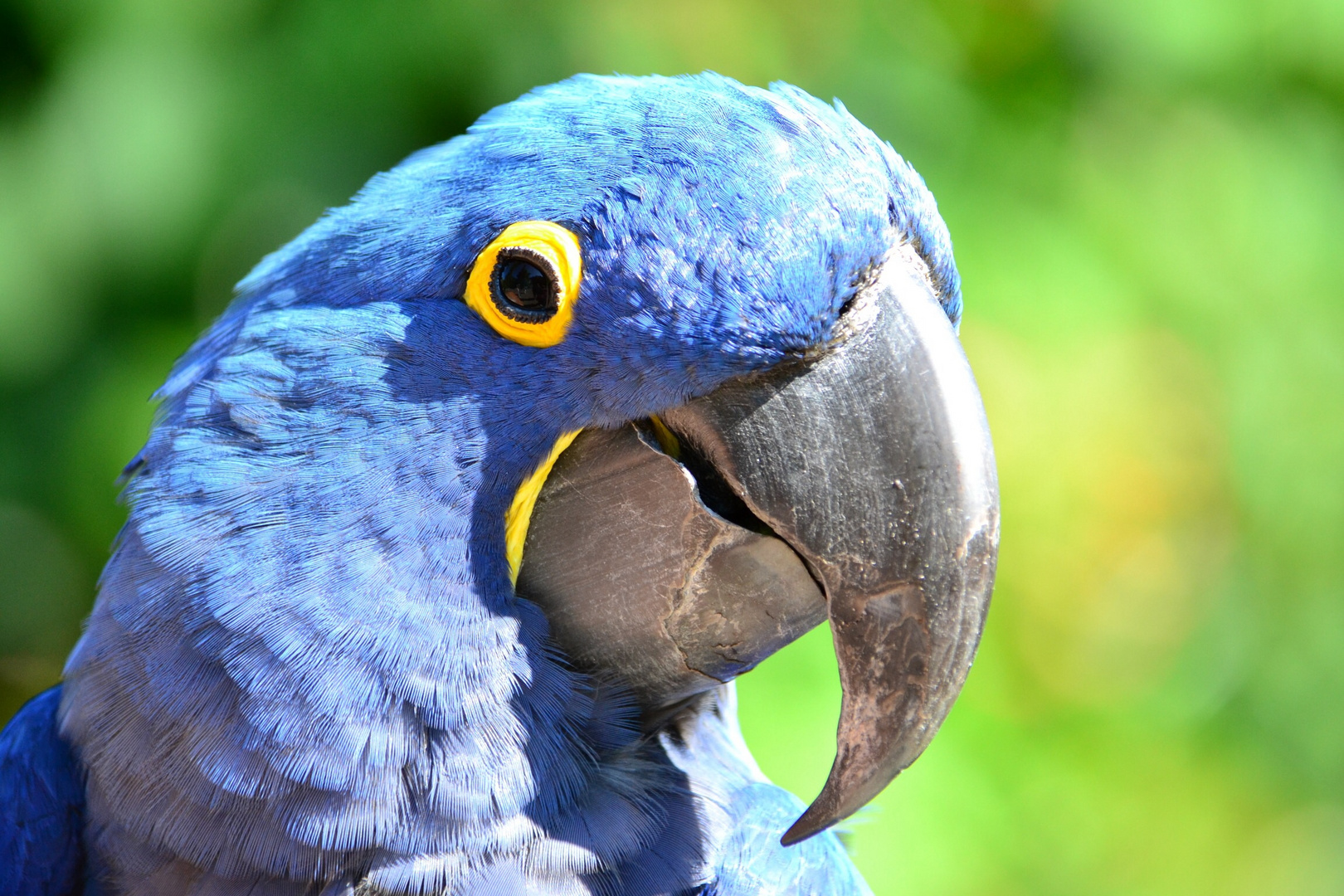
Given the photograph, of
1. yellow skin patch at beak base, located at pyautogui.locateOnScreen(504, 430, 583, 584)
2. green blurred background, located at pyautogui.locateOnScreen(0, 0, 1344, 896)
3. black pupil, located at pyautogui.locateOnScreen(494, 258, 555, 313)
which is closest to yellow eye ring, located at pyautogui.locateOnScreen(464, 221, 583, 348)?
black pupil, located at pyautogui.locateOnScreen(494, 258, 555, 313)

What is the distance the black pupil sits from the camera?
1012 mm

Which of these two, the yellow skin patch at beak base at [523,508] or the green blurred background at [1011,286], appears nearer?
the yellow skin patch at beak base at [523,508]

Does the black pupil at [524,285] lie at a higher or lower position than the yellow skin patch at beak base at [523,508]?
higher

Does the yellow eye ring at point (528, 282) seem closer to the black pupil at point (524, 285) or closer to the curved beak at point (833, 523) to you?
the black pupil at point (524, 285)

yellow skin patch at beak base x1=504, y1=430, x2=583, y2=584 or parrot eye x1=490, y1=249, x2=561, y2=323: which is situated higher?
parrot eye x1=490, y1=249, x2=561, y2=323

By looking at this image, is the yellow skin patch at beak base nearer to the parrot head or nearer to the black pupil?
the parrot head

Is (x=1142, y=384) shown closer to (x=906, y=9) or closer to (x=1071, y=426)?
(x=1071, y=426)

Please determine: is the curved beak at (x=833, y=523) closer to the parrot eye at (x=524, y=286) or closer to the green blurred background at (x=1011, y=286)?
the parrot eye at (x=524, y=286)

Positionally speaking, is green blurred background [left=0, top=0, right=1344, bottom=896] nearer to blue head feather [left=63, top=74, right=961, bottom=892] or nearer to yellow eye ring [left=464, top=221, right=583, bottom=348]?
blue head feather [left=63, top=74, right=961, bottom=892]

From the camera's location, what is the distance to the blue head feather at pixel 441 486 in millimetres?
965

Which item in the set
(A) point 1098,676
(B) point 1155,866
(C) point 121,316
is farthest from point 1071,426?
(C) point 121,316

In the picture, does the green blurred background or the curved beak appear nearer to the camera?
the curved beak

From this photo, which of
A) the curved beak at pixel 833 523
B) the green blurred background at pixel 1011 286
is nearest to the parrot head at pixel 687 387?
the curved beak at pixel 833 523

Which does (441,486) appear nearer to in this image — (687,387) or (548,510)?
(548,510)
